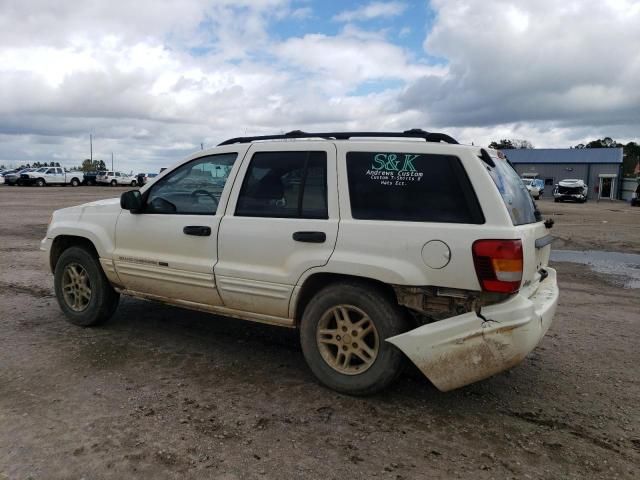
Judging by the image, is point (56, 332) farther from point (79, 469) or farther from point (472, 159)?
point (472, 159)

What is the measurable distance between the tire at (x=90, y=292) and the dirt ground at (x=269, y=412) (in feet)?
0.47

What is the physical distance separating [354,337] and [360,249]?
0.62m

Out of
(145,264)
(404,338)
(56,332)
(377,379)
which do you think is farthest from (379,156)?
(56,332)

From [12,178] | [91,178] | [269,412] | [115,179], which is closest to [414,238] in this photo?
[269,412]

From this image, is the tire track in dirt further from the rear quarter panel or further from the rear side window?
the rear side window

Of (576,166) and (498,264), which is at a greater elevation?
(576,166)

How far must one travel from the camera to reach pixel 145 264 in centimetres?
478

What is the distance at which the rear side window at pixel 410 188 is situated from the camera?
3.53 meters

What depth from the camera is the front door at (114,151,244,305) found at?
14.5 feet

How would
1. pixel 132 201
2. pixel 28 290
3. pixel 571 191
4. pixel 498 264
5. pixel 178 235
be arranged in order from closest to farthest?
pixel 498 264 → pixel 178 235 → pixel 132 201 → pixel 28 290 → pixel 571 191

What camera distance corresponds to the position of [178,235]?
454 cm

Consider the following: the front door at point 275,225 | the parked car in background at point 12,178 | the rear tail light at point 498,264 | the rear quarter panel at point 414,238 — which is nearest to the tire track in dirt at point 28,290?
the front door at point 275,225

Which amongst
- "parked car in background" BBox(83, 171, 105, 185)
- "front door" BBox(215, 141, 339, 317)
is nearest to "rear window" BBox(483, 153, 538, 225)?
"front door" BBox(215, 141, 339, 317)

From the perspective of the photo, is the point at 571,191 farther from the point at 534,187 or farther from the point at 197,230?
the point at 197,230
